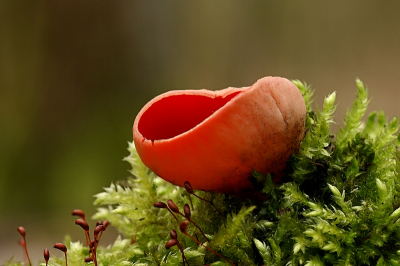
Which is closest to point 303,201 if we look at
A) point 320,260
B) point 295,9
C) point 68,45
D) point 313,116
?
point 320,260

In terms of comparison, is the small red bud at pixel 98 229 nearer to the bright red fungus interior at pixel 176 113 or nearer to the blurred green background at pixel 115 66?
the bright red fungus interior at pixel 176 113

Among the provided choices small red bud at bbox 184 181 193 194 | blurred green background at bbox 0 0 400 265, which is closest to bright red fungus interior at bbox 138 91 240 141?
small red bud at bbox 184 181 193 194

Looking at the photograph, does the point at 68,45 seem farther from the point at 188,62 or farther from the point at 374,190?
the point at 374,190

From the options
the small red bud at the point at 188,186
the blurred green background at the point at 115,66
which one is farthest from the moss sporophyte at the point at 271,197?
the blurred green background at the point at 115,66

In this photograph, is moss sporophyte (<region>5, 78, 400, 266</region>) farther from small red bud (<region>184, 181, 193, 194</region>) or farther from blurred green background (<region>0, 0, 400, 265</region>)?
blurred green background (<region>0, 0, 400, 265</region>)

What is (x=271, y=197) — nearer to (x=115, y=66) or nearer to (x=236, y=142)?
(x=236, y=142)

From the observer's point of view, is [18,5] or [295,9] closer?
[18,5]

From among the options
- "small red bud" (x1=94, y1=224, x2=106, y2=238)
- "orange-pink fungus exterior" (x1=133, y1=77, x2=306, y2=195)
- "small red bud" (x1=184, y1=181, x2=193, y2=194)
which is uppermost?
"orange-pink fungus exterior" (x1=133, y1=77, x2=306, y2=195)

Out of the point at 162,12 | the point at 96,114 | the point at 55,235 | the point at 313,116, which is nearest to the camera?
the point at 313,116
